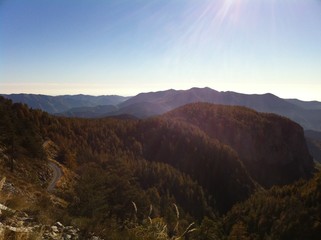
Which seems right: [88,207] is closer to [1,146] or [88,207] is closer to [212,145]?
[1,146]

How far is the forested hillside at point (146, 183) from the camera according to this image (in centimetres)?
1880

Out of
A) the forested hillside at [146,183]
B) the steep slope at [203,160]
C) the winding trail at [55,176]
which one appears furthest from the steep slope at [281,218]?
the steep slope at [203,160]

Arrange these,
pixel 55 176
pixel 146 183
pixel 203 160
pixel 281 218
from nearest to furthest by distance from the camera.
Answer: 1. pixel 55 176
2. pixel 281 218
3. pixel 146 183
4. pixel 203 160

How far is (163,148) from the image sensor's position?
566 ft

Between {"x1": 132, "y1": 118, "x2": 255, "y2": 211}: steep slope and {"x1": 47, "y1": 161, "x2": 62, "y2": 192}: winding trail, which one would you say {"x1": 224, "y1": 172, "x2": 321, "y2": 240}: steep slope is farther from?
{"x1": 132, "y1": 118, "x2": 255, "y2": 211}: steep slope

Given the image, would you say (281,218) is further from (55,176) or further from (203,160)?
(203,160)

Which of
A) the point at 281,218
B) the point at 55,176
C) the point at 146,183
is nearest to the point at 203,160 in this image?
the point at 146,183

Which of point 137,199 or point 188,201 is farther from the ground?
point 137,199

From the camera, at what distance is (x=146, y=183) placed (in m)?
109

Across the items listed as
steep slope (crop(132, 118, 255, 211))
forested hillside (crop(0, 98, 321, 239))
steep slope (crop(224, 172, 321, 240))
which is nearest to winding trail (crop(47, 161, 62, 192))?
forested hillside (crop(0, 98, 321, 239))

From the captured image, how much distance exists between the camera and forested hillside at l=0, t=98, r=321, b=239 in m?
18.8

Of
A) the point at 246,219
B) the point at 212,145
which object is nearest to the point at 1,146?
the point at 246,219

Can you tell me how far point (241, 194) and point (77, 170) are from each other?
107 m

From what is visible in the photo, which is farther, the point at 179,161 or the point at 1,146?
the point at 179,161
